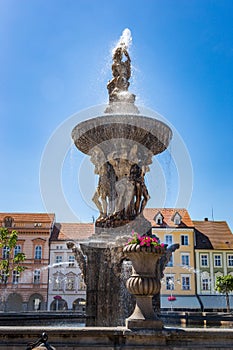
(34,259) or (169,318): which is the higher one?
(34,259)

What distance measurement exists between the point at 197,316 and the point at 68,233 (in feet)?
115

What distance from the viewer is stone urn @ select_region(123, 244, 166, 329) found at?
627 centimetres

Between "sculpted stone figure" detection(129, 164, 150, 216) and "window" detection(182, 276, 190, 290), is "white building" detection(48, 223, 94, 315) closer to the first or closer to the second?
"window" detection(182, 276, 190, 290)

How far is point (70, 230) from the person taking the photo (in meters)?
44.3

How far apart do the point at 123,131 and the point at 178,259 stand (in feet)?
111

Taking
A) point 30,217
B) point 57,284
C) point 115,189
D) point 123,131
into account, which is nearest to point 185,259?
point 57,284

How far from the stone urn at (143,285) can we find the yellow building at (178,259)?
3381cm

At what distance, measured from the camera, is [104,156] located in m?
11.9

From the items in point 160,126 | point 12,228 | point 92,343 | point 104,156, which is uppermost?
point 12,228

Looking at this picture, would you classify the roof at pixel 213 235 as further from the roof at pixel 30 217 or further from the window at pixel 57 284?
the roof at pixel 30 217

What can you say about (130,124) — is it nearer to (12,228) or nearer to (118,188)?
(118,188)

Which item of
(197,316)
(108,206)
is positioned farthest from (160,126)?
(197,316)

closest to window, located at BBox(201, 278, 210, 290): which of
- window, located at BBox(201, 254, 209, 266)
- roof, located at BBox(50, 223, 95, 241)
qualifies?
window, located at BBox(201, 254, 209, 266)

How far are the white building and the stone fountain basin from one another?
96.9ft
